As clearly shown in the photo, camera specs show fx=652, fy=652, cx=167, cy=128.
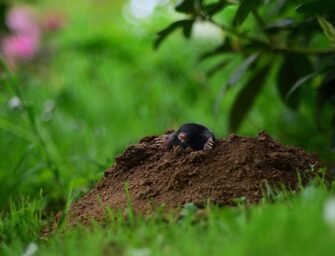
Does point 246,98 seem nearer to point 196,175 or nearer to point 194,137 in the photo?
point 194,137

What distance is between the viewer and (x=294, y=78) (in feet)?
10.7

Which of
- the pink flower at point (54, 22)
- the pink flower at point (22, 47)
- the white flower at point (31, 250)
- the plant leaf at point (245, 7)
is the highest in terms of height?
the pink flower at point (54, 22)

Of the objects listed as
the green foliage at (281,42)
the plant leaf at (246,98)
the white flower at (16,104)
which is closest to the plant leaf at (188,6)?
the green foliage at (281,42)


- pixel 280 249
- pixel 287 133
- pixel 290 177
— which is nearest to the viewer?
pixel 280 249

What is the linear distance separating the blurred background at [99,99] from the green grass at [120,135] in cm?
1

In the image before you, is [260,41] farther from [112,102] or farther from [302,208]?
[112,102]

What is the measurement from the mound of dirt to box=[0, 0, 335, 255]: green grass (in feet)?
0.49

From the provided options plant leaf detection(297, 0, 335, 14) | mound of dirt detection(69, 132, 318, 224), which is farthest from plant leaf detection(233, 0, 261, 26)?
mound of dirt detection(69, 132, 318, 224)

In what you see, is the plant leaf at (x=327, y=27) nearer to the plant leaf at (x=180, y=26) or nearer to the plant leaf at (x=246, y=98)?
the plant leaf at (x=180, y=26)

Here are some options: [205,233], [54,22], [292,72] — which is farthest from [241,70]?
[54,22]

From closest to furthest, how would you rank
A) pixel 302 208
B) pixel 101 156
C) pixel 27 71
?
pixel 302 208
pixel 101 156
pixel 27 71

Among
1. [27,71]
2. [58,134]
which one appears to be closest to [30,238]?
[58,134]

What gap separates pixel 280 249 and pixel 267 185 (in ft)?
2.12

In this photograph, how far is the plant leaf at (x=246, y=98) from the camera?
338 cm
